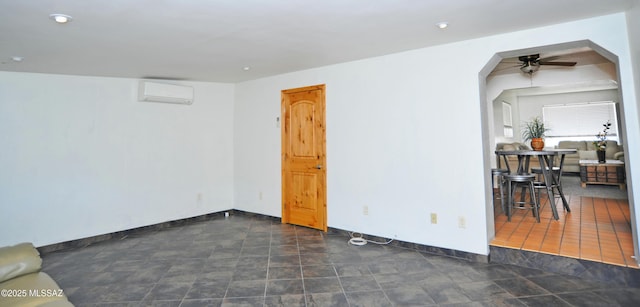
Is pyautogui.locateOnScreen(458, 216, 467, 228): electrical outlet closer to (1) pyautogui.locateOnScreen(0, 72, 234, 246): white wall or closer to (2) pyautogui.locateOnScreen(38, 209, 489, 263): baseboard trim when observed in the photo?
(2) pyautogui.locateOnScreen(38, 209, 489, 263): baseboard trim

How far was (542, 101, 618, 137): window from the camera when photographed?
25.9 feet

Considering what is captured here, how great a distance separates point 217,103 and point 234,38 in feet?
7.91

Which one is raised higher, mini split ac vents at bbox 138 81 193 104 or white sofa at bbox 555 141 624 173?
mini split ac vents at bbox 138 81 193 104

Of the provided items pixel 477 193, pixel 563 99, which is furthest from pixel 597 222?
pixel 563 99

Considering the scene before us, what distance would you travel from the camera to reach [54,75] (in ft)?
11.5

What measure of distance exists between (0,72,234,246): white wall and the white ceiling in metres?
0.40

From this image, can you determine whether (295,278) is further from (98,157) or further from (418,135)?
(98,157)

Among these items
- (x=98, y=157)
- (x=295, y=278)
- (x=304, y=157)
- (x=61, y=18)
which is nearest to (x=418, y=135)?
(x=304, y=157)

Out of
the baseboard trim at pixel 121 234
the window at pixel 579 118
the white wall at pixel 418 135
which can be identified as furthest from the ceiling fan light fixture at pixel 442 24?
the window at pixel 579 118

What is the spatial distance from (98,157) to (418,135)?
4.04 m

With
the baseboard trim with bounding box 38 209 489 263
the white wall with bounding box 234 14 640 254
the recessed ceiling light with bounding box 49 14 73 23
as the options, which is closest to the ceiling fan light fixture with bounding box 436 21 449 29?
→ the white wall with bounding box 234 14 640 254

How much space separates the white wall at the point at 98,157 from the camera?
3277mm

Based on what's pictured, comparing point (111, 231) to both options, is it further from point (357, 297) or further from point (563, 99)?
point (563, 99)

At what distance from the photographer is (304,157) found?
4199 mm
